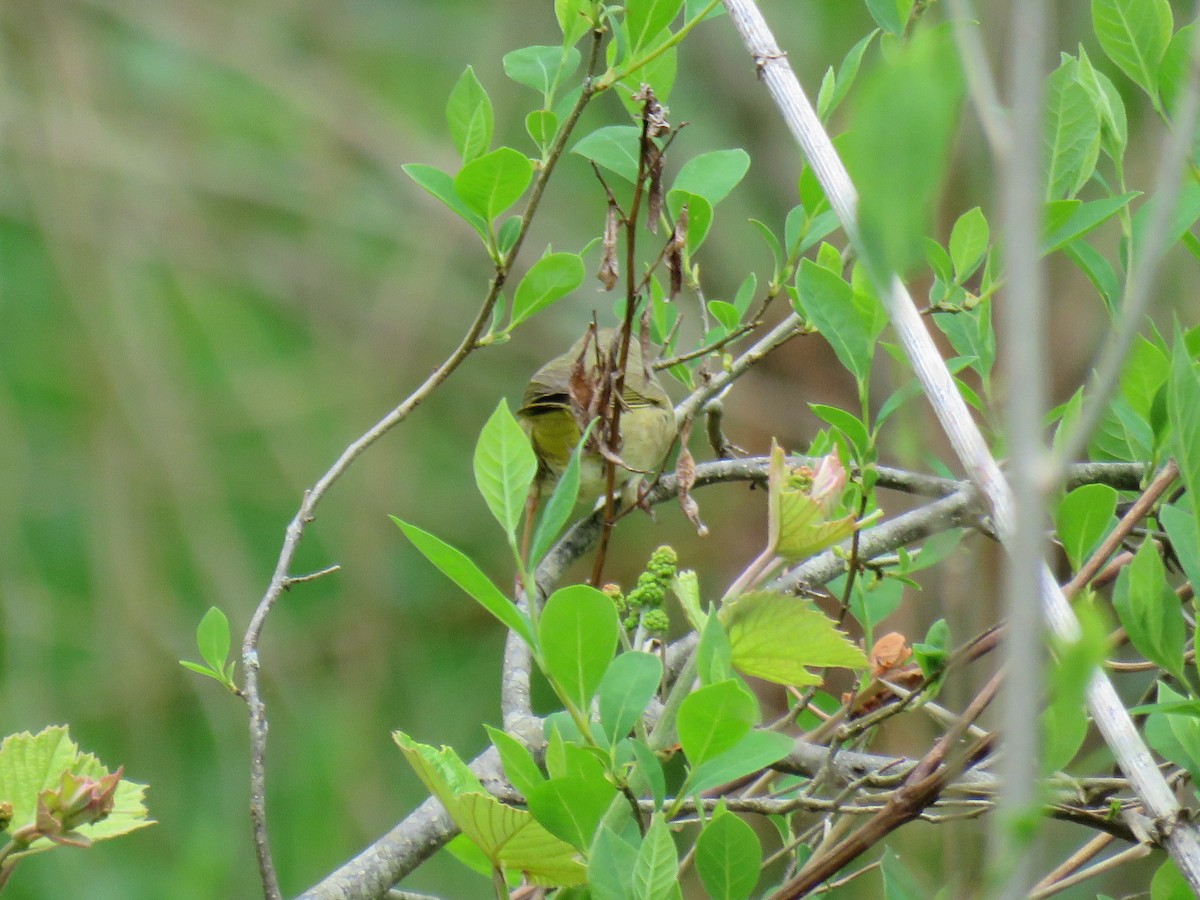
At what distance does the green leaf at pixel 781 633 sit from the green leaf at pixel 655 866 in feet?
0.52

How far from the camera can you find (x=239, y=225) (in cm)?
521

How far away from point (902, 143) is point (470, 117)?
0.79 metres

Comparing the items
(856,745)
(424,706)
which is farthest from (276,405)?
(856,745)

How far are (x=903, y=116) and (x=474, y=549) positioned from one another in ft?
15.3

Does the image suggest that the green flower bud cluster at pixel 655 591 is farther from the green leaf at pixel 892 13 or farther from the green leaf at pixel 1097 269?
the green leaf at pixel 892 13

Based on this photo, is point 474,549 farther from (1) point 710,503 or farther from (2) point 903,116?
(2) point 903,116

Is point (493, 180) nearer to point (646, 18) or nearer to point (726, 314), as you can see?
point (646, 18)

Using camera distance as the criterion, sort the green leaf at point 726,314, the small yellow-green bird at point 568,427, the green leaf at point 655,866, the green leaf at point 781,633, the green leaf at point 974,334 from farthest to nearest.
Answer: the small yellow-green bird at point 568,427
the green leaf at point 726,314
the green leaf at point 974,334
the green leaf at point 781,633
the green leaf at point 655,866

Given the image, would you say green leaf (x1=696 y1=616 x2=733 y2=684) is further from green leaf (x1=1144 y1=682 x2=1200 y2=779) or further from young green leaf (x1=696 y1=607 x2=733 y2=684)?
green leaf (x1=1144 y1=682 x2=1200 y2=779)

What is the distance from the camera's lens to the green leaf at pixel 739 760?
0.81 meters

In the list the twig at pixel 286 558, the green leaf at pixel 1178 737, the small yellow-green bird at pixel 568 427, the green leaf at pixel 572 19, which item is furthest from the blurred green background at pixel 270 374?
the green leaf at pixel 1178 737

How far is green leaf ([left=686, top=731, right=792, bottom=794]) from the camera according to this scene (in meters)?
0.81

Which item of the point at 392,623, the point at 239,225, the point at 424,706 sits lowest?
the point at 424,706

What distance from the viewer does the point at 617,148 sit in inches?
49.4
